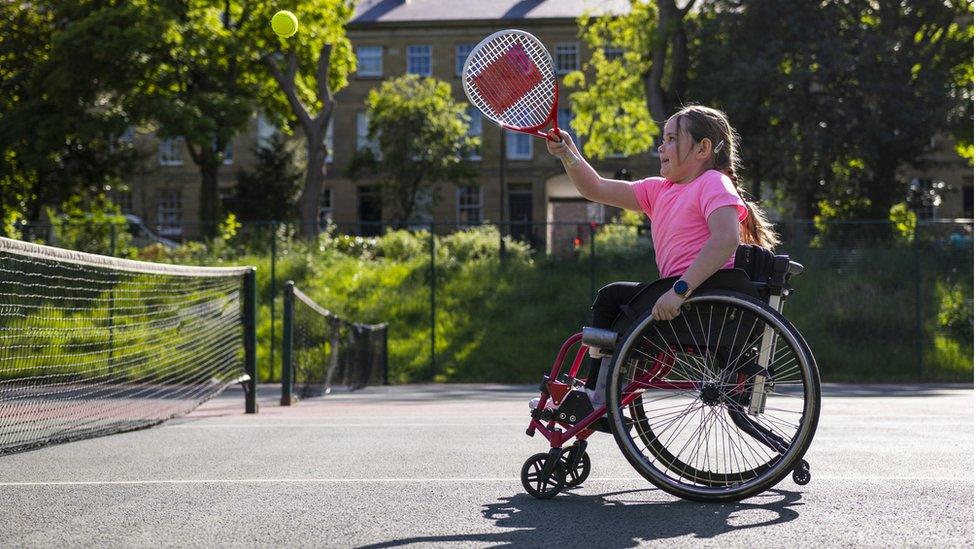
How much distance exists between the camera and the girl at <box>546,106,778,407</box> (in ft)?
14.9

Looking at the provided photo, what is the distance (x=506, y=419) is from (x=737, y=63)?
2128 centimetres

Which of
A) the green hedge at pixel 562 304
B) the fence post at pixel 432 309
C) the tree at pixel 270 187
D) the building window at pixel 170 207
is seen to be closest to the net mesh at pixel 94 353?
the fence post at pixel 432 309

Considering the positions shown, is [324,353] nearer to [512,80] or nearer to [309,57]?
[512,80]

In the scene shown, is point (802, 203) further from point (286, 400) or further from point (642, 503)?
point (642, 503)

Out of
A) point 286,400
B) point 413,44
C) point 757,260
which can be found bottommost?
point 286,400

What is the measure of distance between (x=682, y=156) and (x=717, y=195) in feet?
1.14

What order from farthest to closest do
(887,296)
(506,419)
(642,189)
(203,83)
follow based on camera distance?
(203,83) → (887,296) → (506,419) → (642,189)

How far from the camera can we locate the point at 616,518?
4.29m

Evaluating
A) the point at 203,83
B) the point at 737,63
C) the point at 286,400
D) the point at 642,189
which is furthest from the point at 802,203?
the point at 642,189

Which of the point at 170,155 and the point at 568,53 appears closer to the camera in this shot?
the point at 568,53

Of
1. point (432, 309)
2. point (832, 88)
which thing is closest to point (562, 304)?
point (432, 309)

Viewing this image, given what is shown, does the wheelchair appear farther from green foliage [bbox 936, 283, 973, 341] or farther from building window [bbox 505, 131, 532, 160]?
building window [bbox 505, 131, 532, 160]

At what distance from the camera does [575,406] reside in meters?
4.76

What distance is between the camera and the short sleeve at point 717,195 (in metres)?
4.70
